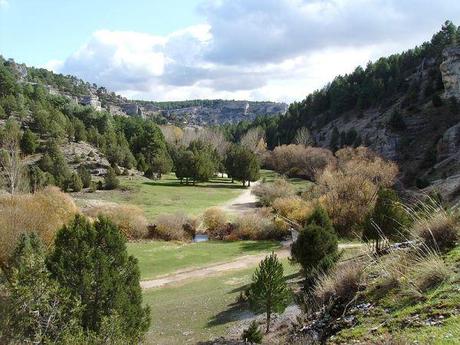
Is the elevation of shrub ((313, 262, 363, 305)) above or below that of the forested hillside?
below

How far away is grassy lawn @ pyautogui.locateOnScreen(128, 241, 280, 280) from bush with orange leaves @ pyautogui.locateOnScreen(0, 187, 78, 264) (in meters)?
6.85

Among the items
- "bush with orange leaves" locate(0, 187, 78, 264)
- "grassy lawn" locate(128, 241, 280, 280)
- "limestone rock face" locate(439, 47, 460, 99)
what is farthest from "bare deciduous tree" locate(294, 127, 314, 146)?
"bush with orange leaves" locate(0, 187, 78, 264)

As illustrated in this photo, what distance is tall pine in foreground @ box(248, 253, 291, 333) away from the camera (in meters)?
16.4

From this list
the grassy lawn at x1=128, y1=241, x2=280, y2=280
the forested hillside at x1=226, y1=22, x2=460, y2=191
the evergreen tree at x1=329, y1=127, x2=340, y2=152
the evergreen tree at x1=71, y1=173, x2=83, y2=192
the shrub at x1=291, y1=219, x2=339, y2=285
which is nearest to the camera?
the shrub at x1=291, y1=219, x2=339, y2=285

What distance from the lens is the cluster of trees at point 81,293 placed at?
Result: 809cm

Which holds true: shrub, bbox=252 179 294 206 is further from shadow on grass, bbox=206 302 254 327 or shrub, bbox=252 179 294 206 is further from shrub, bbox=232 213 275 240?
shadow on grass, bbox=206 302 254 327

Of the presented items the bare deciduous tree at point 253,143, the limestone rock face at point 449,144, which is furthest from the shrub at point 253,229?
the bare deciduous tree at point 253,143

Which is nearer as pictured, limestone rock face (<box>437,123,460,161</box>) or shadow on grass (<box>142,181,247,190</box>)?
limestone rock face (<box>437,123,460,161</box>)

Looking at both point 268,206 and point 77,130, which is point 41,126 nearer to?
point 77,130

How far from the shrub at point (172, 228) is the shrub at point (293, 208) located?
1034 cm

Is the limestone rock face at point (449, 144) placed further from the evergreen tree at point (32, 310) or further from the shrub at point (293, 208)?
the evergreen tree at point (32, 310)

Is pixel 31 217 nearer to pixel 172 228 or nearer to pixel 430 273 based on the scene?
pixel 172 228

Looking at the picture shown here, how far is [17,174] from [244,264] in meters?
33.1

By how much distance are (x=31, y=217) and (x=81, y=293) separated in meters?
20.4
